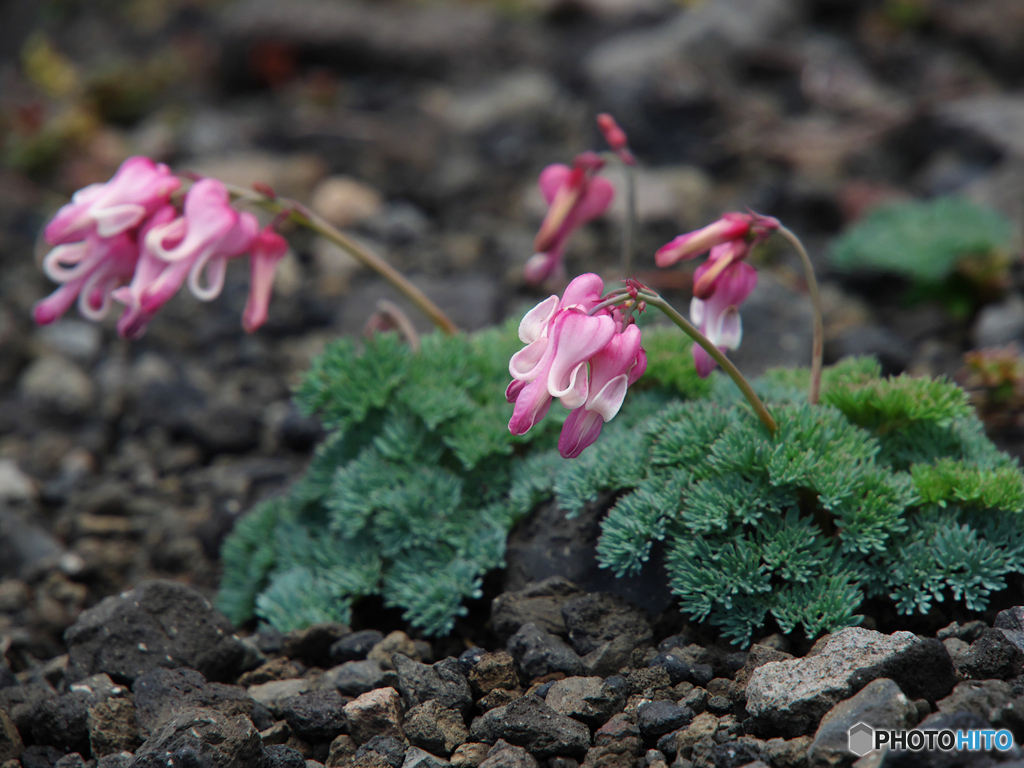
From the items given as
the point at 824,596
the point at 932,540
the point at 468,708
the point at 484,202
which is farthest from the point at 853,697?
the point at 484,202

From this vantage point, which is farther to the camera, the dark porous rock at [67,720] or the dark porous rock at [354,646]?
the dark porous rock at [354,646]

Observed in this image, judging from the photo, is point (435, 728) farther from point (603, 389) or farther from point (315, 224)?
point (315, 224)

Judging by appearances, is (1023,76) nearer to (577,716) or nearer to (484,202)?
(484,202)

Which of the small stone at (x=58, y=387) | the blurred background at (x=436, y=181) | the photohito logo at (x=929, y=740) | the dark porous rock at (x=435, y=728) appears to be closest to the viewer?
the photohito logo at (x=929, y=740)

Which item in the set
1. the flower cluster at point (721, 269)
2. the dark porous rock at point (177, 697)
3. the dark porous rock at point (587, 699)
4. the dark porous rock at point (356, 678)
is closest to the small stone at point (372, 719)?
the dark porous rock at point (356, 678)

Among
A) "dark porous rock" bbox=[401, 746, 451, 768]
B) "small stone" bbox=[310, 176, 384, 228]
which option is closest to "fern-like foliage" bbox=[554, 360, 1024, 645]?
"dark porous rock" bbox=[401, 746, 451, 768]

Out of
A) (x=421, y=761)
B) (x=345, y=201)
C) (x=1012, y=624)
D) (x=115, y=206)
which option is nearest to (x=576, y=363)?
(x=421, y=761)

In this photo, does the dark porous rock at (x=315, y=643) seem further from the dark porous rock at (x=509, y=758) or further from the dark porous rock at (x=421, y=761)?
the dark porous rock at (x=509, y=758)
